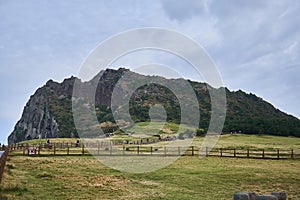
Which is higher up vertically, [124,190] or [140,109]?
[140,109]

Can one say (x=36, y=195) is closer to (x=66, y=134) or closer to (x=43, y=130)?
(x=66, y=134)

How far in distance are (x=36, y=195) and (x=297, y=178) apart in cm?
1584

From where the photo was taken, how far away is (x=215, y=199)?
14664 millimetres

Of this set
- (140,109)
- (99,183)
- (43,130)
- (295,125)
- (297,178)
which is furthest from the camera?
(43,130)

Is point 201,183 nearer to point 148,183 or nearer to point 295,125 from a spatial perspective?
point 148,183

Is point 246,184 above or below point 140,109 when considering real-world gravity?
below

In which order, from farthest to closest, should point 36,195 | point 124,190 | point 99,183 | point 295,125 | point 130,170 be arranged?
point 295,125, point 130,170, point 99,183, point 124,190, point 36,195

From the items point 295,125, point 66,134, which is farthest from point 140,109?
point 295,125

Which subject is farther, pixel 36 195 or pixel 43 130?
pixel 43 130

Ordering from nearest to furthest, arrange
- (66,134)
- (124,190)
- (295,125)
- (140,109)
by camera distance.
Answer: (124,190) → (295,125) → (66,134) → (140,109)

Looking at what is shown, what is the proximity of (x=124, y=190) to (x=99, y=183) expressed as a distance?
2135mm

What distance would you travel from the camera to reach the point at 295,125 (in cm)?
10694

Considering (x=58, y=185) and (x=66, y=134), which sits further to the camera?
(x=66, y=134)

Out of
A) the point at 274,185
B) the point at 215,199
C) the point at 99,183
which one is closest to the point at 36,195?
the point at 99,183
